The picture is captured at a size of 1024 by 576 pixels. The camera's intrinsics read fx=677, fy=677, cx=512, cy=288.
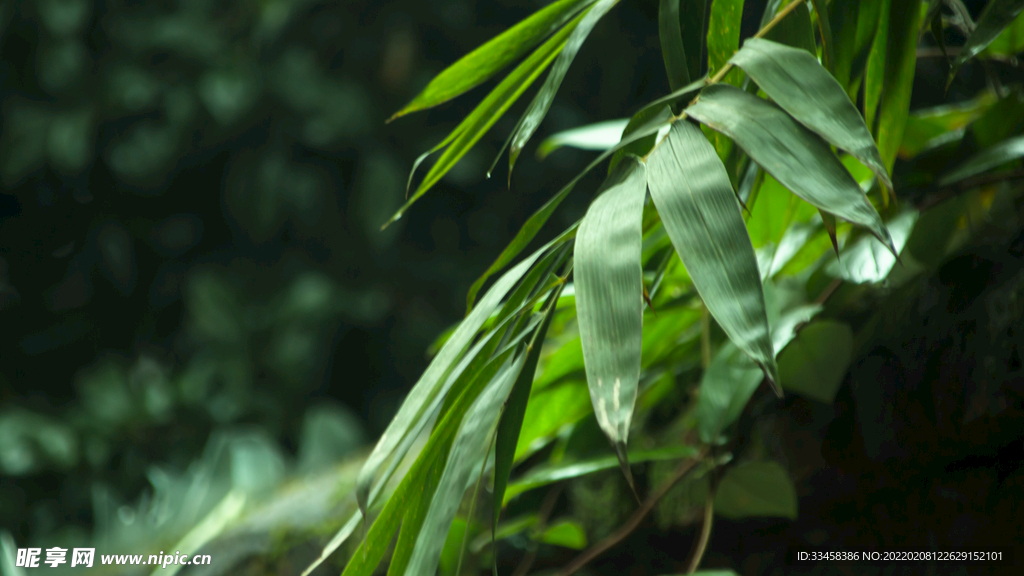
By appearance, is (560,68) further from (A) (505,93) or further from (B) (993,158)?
(B) (993,158)

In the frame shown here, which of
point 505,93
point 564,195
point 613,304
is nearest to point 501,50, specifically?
point 505,93

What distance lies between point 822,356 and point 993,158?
0.52 ft

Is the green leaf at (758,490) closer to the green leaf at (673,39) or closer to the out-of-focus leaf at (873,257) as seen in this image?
the out-of-focus leaf at (873,257)

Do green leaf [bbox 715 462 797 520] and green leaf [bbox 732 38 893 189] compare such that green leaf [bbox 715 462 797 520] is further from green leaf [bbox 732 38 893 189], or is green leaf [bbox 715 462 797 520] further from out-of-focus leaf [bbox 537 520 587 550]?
green leaf [bbox 732 38 893 189]

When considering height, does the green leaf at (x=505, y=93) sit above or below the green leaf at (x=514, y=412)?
above

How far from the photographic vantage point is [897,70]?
0.37 metres

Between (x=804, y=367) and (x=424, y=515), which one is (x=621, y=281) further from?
(x=804, y=367)

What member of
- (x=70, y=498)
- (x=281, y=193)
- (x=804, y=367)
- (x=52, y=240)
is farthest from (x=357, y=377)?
(x=804, y=367)

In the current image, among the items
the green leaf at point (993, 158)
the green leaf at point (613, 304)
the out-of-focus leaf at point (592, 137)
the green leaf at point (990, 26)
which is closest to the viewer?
the green leaf at point (613, 304)

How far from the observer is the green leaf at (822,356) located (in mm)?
444

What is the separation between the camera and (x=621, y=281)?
0.21 meters

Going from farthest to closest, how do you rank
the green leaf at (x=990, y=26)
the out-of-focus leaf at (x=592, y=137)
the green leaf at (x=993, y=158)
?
the out-of-focus leaf at (x=592, y=137), the green leaf at (x=993, y=158), the green leaf at (x=990, y=26)

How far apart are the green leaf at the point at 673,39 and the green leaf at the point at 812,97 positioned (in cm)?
5

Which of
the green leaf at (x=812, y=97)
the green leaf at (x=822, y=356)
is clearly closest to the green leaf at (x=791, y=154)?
the green leaf at (x=812, y=97)
